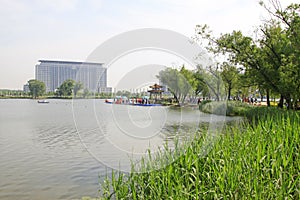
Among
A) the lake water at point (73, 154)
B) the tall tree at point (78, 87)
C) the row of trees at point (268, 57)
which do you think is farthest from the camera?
the row of trees at point (268, 57)

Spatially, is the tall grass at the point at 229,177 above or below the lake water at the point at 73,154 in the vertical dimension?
above

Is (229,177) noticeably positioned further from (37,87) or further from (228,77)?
(37,87)

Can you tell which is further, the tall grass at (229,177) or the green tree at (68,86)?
the green tree at (68,86)

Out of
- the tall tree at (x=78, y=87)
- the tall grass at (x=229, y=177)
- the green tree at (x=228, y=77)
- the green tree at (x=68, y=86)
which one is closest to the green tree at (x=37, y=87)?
the green tree at (x=68, y=86)

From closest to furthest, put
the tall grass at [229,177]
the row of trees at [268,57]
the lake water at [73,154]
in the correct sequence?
the tall grass at [229,177]
the lake water at [73,154]
the row of trees at [268,57]

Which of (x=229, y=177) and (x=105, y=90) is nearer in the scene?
(x=229, y=177)

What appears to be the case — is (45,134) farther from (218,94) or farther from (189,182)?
(218,94)

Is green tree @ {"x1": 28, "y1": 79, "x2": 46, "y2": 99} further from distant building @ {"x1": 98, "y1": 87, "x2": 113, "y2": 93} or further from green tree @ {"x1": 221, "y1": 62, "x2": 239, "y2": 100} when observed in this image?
distant building @ {"x1": 98, "y1": 87, "x2": 113, "y2": 93}

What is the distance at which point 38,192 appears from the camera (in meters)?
6.71

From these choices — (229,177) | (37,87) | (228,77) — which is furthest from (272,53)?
(37,87)

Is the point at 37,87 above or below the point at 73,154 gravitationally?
above

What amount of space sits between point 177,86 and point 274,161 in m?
12.1

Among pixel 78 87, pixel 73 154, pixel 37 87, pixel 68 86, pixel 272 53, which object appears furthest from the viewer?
pixel 37 87

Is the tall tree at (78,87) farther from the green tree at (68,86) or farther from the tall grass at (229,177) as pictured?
the tall grass at (229,177)
